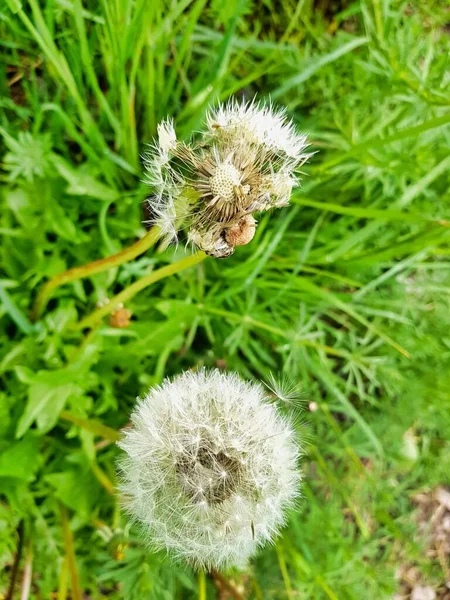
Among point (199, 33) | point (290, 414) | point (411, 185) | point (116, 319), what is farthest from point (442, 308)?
point (199, 33)

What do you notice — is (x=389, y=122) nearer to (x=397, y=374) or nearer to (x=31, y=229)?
(x=397, y=374)

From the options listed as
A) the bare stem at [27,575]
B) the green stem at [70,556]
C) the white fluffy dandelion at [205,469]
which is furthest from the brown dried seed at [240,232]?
the bare stem at [27,575]

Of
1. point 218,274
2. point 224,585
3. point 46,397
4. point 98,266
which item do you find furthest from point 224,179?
point 224,585

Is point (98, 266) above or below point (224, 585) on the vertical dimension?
above

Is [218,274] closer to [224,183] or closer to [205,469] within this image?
[205,469]

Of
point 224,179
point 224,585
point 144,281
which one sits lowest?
point 224,585

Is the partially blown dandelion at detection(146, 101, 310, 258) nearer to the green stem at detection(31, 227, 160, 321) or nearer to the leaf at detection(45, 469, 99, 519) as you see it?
the green stem at detection(31, 227, 160, 321)

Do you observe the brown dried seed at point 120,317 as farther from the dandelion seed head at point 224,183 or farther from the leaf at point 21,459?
the dandelion seed head at point 224,183

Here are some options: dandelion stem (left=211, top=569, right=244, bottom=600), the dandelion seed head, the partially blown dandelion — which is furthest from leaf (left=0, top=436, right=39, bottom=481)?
the dandelion seed head
